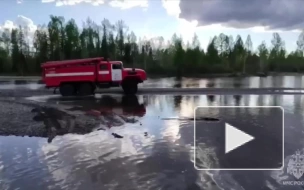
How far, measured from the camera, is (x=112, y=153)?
5.86 meters

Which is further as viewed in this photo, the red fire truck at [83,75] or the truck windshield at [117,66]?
the truck windshield at [117,66]

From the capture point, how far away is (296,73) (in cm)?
3644

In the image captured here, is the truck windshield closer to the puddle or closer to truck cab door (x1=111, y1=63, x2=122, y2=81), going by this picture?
truck cab door (x1=111, y1=63, x2=122, y2=81)

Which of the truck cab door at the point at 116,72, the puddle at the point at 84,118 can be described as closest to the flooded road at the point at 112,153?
the puddle at the point at 84,118

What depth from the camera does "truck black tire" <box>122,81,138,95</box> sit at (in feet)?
56.1

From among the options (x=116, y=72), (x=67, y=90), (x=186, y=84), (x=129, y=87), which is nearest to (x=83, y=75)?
(x=67, y=90)

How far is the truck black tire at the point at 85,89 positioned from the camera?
16594 millimetres

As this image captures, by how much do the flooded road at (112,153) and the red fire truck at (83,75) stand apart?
6.36 m

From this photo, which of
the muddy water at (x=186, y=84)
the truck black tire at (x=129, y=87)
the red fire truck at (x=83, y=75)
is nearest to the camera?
the red fire truck at (x=83, y=75)

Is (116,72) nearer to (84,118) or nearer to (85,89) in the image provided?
(85,89)

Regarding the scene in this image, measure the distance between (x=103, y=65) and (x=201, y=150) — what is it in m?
11.8

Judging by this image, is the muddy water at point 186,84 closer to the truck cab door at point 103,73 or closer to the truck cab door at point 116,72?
the truck cab door at point 116,72

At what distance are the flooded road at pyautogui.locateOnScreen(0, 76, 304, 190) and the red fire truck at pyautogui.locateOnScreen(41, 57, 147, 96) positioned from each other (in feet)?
20.9

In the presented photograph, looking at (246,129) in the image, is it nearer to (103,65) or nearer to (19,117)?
(19,117)
